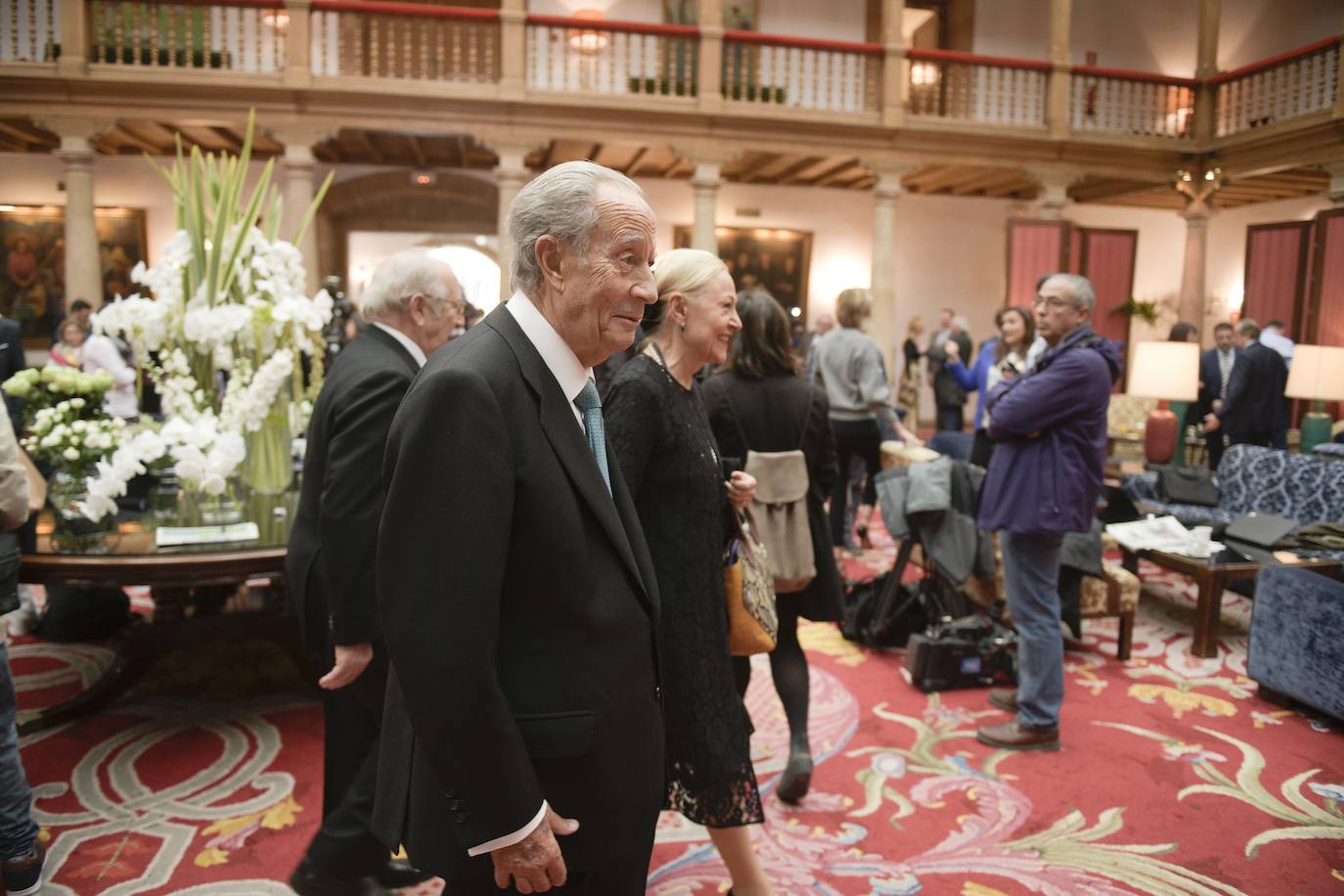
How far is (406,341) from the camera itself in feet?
7.18

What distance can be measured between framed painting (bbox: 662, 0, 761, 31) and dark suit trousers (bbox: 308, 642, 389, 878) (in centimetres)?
1320

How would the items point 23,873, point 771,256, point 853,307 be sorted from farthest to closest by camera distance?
point 771,256
point 853,307
point 23,873

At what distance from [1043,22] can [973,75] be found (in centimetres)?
295

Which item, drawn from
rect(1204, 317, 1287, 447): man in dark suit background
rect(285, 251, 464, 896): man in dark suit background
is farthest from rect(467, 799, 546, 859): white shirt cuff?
rect(1204, 317, 1287, 447): man in dark suit background

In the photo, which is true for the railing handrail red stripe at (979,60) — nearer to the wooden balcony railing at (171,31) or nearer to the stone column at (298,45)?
the stone column at (298,45)

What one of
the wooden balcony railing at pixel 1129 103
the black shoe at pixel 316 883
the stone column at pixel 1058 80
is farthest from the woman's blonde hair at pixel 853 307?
the wooden balcony railing at pixel 1129 103

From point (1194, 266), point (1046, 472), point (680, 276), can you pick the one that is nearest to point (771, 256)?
point (1194, 266)

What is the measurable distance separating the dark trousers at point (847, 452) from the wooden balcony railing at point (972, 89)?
8.04m

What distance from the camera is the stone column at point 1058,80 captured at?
1243 centimetres

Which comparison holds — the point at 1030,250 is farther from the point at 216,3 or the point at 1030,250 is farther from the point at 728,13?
the point at 216,3

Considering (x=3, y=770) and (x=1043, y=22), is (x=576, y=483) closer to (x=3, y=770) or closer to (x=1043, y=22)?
(x=3, y=770)

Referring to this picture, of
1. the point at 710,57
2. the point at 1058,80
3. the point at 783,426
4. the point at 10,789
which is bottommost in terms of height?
the point at 10,789

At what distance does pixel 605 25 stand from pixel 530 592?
1180 cm

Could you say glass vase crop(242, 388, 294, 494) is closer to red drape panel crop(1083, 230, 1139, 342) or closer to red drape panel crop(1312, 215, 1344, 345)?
red drape panel crop(1312, 215, 1344, 345)
